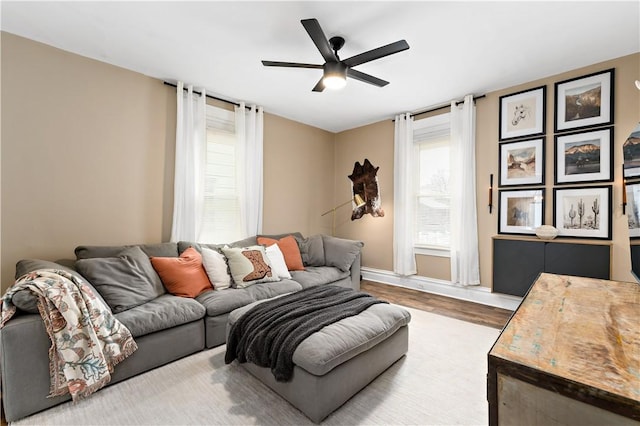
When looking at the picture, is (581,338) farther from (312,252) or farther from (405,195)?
(405,195)

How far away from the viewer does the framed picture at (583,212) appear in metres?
2.98

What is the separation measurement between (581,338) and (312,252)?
339 centimetres

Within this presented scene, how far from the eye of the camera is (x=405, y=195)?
4488 mm

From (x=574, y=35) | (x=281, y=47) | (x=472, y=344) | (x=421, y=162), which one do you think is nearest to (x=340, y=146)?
(x=421, y=162)

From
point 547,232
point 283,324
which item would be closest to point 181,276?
point 283,324

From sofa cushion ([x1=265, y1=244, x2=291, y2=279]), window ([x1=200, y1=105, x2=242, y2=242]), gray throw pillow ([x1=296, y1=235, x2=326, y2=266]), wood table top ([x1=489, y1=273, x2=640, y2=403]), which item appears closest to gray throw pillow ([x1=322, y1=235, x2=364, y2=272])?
gray throw pillow ([x1=296, y1=235, x2=326, y2=266])

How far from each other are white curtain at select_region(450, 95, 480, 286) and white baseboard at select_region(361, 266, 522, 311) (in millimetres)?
143

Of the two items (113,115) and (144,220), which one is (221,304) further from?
(113,115)

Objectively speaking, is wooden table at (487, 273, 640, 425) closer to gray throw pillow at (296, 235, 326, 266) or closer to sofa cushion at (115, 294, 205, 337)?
sofa cushion at (115, 294, 205, 337)

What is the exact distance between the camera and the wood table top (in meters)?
0.68

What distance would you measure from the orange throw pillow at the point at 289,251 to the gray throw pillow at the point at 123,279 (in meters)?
1.44

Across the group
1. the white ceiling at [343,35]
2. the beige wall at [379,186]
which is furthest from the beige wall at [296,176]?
the white ceiling at [343,35]

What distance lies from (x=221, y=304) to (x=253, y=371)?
0.73 meters

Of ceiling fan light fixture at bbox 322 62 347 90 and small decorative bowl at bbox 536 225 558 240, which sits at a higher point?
ceiling fan light fixture at bbox 322 62 347 90
